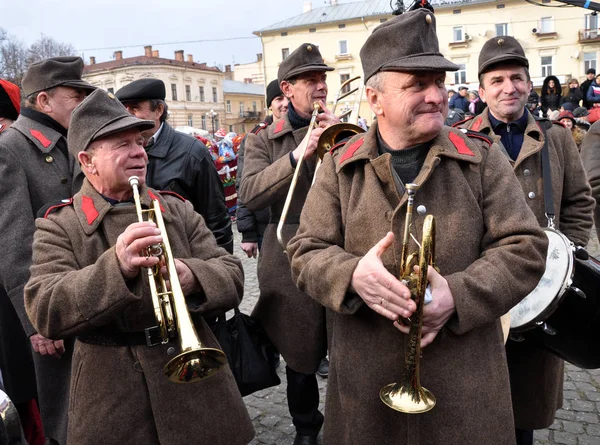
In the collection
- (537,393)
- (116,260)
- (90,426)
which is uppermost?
(116,260)

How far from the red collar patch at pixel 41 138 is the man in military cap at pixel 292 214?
1.26 meters

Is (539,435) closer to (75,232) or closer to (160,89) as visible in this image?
(75,232)

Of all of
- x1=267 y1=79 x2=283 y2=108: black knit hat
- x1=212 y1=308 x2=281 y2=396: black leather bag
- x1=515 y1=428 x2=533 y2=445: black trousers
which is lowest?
x1=515 y1=428 x2=533 y2=445: black trousers

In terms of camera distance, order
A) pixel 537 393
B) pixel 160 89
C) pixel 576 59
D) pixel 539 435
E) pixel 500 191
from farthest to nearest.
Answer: pixel 576 59 < pixel 160 89 < pixel 539 435 < pixel 537 393 < pixel 500 191

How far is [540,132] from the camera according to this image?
11.4 feet

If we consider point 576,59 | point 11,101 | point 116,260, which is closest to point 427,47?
point 116,260

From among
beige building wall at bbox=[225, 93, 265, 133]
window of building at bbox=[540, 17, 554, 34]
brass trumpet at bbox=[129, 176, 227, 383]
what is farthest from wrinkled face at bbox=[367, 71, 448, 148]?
beige building wall at bbox=[225, 93, 265, 133]

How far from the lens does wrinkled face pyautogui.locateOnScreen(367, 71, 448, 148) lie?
7.48 feet

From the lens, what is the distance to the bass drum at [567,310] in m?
2.83

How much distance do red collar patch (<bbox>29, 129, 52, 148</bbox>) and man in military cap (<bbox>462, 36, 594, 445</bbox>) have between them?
273 cm

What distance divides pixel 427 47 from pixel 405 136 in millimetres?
365

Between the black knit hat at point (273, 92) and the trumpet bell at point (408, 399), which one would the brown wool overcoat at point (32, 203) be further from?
the black knit hat at point (273, 92)

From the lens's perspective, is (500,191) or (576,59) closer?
(500,191)

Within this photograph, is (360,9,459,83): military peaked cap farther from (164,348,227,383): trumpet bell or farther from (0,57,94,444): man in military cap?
(0,57,94,444): man in military cap
